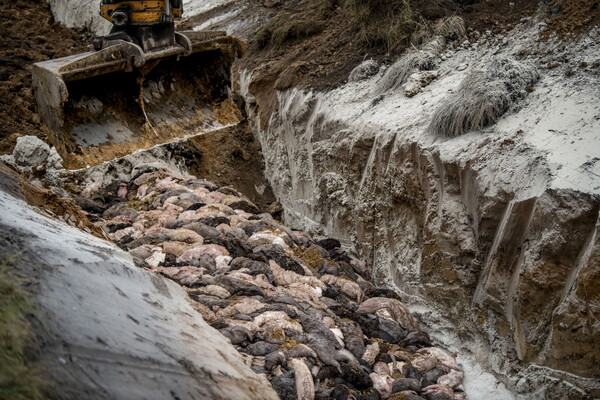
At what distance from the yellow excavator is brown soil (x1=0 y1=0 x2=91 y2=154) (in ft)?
1.87

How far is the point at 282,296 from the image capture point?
Result: 5.08 m

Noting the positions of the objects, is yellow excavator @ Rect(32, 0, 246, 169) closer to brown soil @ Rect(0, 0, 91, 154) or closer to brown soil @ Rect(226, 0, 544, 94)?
brown soil @ Rect(0, 0, 91, 154)

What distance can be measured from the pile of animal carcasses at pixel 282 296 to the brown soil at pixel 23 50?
1649 mm

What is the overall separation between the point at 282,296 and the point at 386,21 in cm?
476

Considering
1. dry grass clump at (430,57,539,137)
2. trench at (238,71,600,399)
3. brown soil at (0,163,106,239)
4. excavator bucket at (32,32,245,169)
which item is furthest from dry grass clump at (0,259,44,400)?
excavator bucket at (32,32,245,169)

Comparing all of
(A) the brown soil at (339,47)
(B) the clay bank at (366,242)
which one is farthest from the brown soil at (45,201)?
(A) the brown soil at (339,47)

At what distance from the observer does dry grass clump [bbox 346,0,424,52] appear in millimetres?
8070

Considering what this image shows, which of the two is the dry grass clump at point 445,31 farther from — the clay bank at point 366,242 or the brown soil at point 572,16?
the brown soil at point 572,16

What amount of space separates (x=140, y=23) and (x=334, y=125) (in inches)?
111

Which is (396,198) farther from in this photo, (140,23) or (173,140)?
(140,23)

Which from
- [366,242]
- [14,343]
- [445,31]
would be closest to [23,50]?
[445,31]

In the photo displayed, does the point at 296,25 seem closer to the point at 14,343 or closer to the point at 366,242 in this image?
the point at 366,242

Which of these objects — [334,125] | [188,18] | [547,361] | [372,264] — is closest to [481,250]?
[547,361]

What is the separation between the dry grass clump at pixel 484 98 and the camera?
550 centimetres
